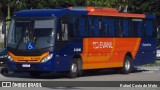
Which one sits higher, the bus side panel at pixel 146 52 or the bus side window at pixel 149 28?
the bus side window at pixel 149 28

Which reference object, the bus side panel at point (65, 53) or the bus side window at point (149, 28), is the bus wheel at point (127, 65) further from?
the bus side panel at point (65, 53)

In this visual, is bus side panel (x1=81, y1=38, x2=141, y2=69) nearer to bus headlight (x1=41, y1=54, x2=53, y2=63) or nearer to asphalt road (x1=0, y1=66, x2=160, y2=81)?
asphalt road (x1=0, y1=66, x2=160, y2=81)

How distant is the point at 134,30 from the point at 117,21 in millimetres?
1880

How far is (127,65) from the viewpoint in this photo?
31734 mm

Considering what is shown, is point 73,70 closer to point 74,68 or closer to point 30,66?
point 74,68

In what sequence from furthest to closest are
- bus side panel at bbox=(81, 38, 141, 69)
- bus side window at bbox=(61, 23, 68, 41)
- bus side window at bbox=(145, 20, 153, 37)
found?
bus side window at bbox=(145, 20, 153, 37)
bus side panel at bbox=(81, 38, 141, 69)
bus side window at bbox=(61, 23, 68, 41)

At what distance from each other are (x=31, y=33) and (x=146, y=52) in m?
9.36

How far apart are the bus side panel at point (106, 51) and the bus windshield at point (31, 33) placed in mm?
2535

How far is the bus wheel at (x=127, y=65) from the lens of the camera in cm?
3141

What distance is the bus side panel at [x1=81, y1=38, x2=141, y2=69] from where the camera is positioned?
2841 centimetres

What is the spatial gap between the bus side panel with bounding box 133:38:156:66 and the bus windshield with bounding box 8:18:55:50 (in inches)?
302

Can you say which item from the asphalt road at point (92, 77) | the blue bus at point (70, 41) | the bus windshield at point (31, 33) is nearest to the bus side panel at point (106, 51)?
the blue bus at point (70, 41)

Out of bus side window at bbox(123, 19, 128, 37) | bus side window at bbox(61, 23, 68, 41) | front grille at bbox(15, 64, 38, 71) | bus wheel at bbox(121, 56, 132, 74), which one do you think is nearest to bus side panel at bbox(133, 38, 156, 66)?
bus wheel at bbox(121, 56, 132, 74)

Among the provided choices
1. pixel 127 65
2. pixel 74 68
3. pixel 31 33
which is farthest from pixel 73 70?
pixel 127 65
